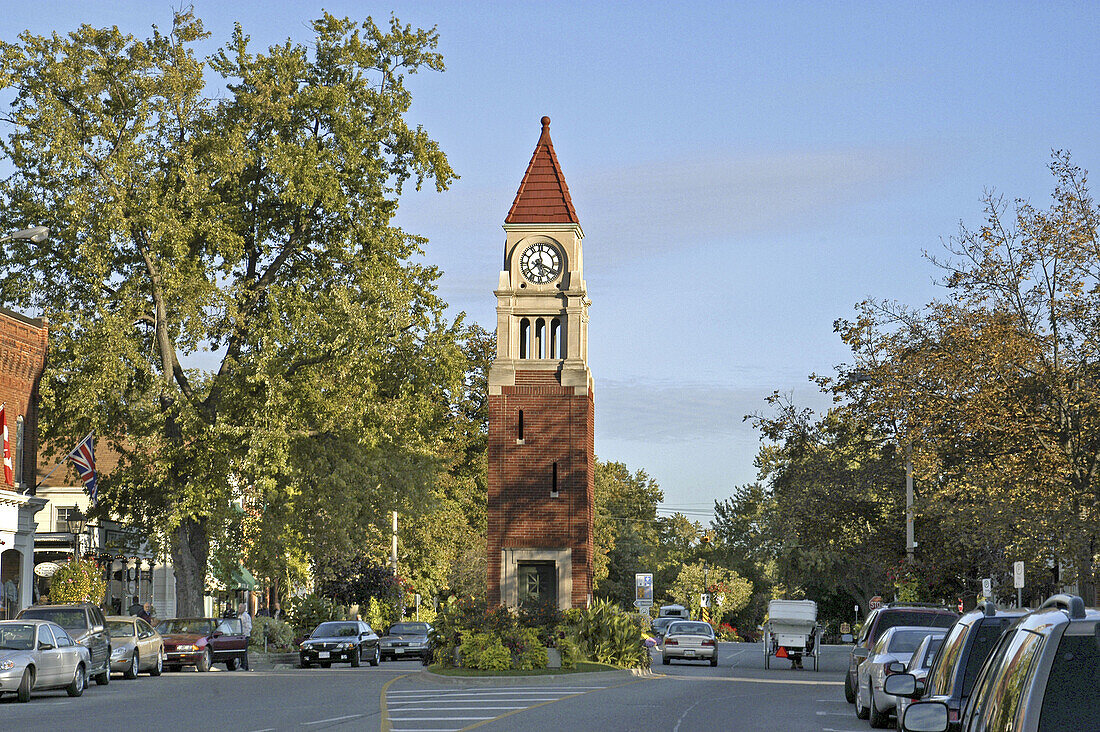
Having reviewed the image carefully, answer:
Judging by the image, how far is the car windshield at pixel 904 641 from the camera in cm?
2109

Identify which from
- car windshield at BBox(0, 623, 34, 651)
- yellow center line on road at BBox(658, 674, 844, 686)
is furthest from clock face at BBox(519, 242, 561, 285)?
car windshield at BBox(0, 623, 34, 651)

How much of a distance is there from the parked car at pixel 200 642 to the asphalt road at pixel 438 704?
266 centimetres

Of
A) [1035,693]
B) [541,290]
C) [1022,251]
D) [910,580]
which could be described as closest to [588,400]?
[541,290]

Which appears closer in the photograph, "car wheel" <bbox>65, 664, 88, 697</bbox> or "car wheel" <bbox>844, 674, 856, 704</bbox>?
"car wheel" <bbox>844, 674, 856, 704</bbox>

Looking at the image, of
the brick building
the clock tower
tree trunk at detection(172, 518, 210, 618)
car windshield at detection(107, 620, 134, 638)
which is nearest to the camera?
car windshield at detection(107, 620, 134, 638)

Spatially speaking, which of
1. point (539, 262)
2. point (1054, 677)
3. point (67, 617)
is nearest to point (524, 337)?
point (539, 262)

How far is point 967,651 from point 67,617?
1054 inches

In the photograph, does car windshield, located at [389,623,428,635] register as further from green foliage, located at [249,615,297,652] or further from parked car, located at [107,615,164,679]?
parked car, located at [107,615,164,679]

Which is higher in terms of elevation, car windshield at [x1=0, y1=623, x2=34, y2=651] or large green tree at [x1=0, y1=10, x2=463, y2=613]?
large green tree at [x1=0, y1=10, x2=463, y2=613]

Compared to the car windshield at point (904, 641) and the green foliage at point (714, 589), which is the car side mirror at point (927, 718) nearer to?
the car windshield at point (904, 641)

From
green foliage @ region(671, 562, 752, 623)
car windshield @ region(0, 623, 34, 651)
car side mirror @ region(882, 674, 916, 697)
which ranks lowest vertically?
green foliage @ region(671, 562, 752, 623)

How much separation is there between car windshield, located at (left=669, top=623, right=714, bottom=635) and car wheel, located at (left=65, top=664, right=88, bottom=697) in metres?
25.2

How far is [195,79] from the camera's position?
45156 mm

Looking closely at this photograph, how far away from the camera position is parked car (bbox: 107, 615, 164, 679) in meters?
36.3
